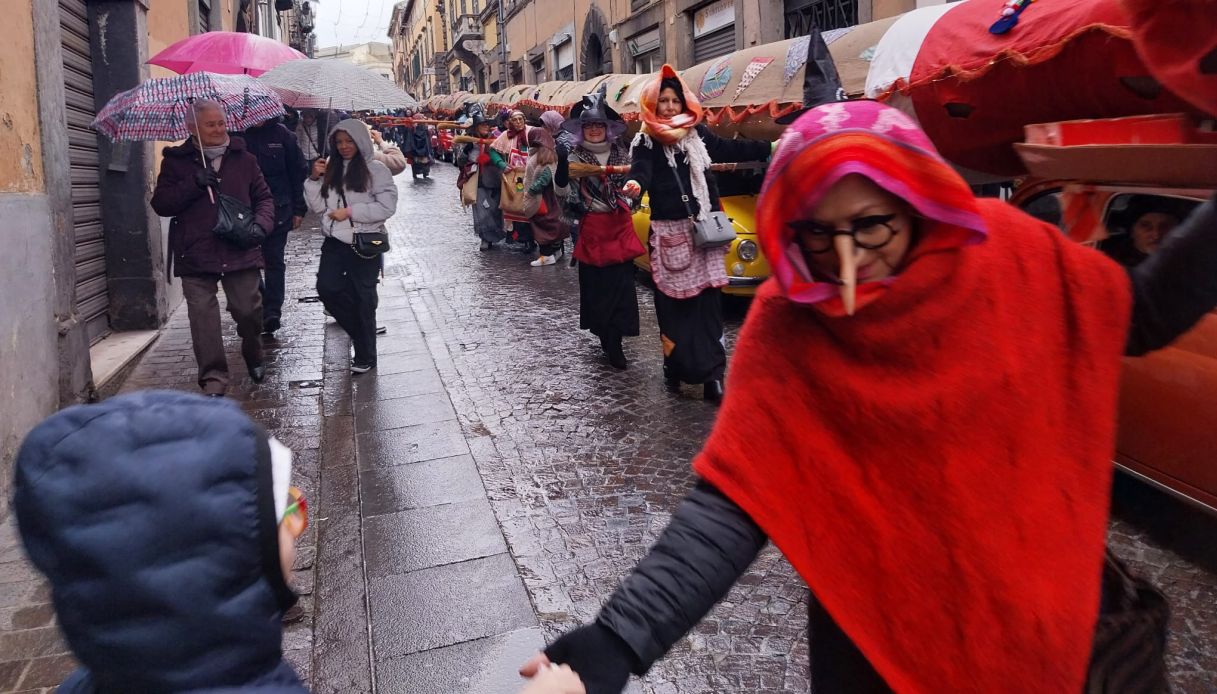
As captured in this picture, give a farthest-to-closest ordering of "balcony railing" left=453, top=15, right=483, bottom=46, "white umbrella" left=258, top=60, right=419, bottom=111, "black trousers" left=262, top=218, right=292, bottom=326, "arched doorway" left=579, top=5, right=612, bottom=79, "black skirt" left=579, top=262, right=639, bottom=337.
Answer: "balcony railing" left=453, top=15, right=483, bottom=46
"arched doorway" left=579, top=5, right=612, bottom=79
"black trousers" left=262, top=218, right=292, bottom=326
"white umbrella" left=258, top=60, right=419, bottom=111
"black skirt" left=579, top=262, right=639, bottom=337

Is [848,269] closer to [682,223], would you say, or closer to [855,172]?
[855,172]

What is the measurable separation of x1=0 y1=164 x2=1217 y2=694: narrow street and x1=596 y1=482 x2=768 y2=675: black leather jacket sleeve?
31 centimetres

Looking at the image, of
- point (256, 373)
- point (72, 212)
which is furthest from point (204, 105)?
point (256, 373)

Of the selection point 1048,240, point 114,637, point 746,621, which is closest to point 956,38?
point 746,621

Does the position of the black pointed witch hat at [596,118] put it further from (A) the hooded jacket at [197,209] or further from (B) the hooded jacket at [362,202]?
(A) the hooded jacket at [197,209]

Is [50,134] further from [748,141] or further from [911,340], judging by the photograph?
[911,340]

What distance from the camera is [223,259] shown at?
20.3ft

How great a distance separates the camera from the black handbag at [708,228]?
5848 mm

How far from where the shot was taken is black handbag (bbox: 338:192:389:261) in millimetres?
6609

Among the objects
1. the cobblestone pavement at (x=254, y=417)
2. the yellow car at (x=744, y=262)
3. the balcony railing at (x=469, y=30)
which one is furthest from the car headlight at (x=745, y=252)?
the balcony railing at (x=469, y=30)

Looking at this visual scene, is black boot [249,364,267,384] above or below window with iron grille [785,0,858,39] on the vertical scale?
below

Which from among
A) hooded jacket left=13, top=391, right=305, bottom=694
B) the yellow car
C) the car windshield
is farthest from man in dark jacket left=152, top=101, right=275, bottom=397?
hooded jacket left=13, top=391, right=305, bottom=694

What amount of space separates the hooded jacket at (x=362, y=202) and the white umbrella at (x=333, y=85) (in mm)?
1128

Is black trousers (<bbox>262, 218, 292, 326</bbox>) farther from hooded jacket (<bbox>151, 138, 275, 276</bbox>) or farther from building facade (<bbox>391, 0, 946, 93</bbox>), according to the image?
building facade (<bbox>391, 0, 946, 93</bbox>)
